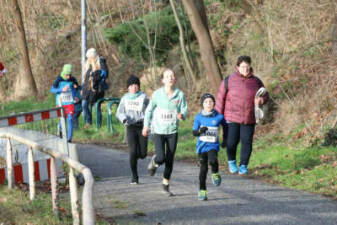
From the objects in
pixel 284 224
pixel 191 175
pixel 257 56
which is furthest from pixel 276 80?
pixel 284 224

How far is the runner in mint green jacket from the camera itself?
8.69 m

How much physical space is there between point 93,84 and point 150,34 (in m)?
5.29

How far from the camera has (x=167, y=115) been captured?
344 inches

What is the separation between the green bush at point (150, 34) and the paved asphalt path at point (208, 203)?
11746mm

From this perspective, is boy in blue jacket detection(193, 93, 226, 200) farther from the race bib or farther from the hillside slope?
the hillside slope

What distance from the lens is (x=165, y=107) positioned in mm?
8711

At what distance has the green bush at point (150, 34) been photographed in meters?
22.0

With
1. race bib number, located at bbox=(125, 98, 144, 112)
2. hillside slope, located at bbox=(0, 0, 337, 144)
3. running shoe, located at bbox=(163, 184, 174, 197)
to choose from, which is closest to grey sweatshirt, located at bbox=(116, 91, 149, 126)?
race bib number, located at bbox=(125, 98, 144, 112)

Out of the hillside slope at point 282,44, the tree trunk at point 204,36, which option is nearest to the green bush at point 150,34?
the hillside slope at point 282,44

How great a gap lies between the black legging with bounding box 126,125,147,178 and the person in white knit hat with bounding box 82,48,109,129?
22.4ft

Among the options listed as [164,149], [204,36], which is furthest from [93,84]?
[164,149]

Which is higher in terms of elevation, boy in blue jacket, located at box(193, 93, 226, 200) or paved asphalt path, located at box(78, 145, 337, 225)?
boy in blue jacket, located at box(193, 93, 226, 200)

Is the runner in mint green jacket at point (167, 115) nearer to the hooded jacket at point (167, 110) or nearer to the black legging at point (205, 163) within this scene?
the hooded jacket at point (167, 110)

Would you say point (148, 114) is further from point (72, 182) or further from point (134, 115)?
point (72, 182)
